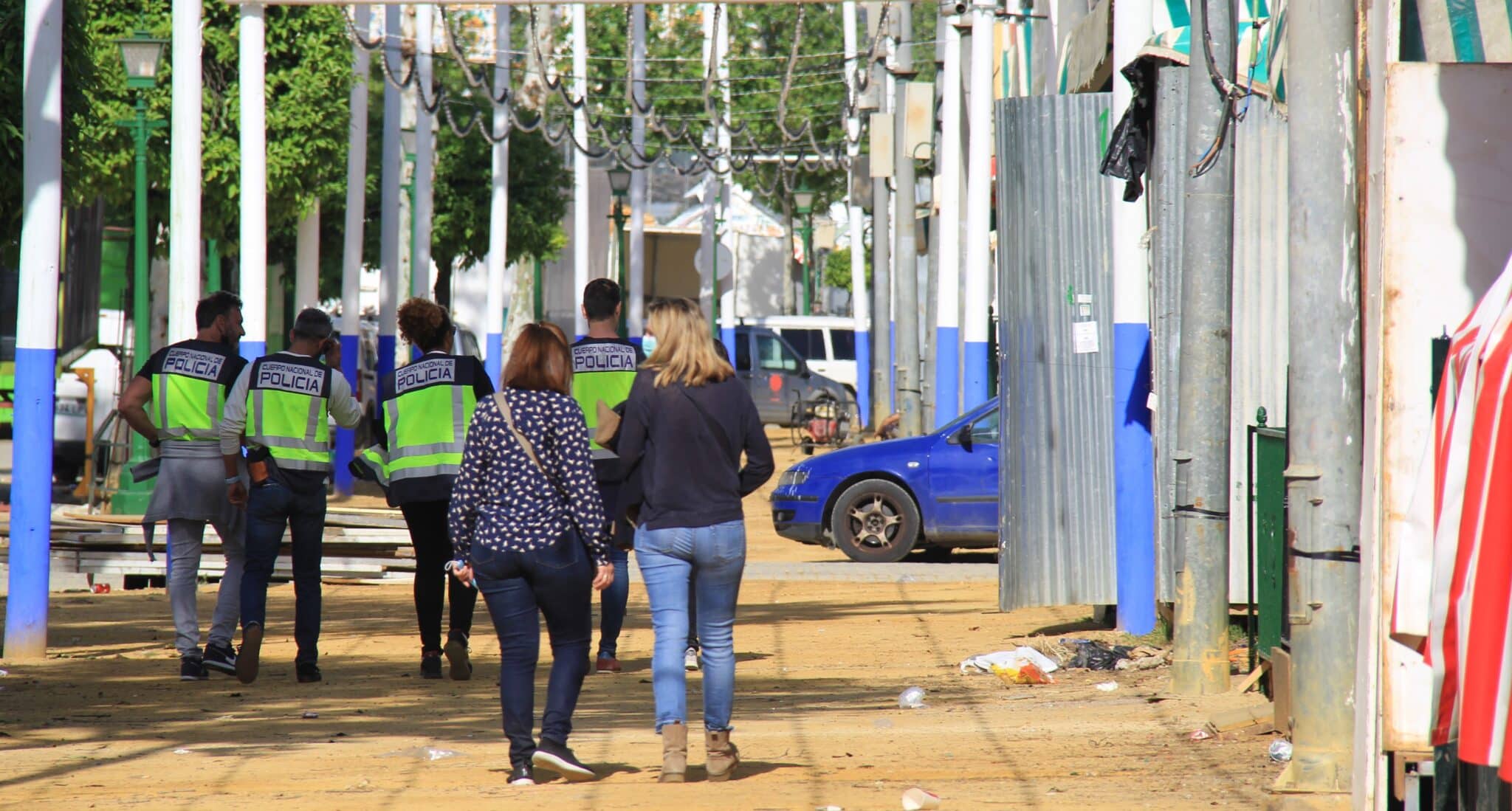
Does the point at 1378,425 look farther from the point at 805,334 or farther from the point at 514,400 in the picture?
the point at 805,334

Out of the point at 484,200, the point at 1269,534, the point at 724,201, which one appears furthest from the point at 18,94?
the point at 724,201

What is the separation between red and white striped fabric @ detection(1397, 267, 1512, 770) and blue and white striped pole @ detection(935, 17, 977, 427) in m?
17.8

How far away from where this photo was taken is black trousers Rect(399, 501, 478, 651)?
9.85 meters

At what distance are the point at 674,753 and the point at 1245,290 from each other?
466 cm

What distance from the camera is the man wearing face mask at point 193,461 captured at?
9.87 meters

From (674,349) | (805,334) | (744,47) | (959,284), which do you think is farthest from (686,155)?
(674,349)

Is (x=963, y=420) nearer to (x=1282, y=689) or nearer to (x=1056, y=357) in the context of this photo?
(x=1056, y=357)

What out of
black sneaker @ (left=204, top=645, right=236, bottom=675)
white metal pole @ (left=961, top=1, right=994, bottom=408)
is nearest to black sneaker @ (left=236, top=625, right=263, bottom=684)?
black sneaker @ (left=204, top=645, right=236, bottom=675)

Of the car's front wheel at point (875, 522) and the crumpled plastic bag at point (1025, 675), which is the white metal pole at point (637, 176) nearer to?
the car's front wheel at point (875, 522)

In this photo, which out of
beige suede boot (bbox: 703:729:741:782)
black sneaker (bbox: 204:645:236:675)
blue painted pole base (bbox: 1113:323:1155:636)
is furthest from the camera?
blue painted pole base (bbox: 1113:323:1155:636)

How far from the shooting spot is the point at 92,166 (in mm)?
22000

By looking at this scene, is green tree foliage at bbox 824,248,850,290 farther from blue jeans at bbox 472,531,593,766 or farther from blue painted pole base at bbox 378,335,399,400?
blue jeans at bbox 472,531,593,766

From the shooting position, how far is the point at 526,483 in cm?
705

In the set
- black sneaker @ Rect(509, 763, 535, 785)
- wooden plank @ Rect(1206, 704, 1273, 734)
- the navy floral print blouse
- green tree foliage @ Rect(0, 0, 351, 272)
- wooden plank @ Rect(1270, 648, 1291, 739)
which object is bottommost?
black sneaker @ Rect(509, 763, 535, 785)
